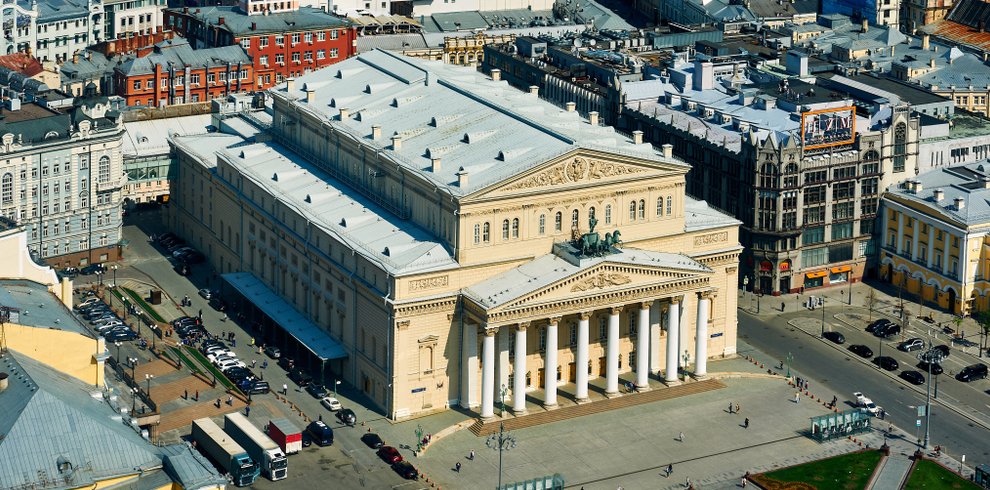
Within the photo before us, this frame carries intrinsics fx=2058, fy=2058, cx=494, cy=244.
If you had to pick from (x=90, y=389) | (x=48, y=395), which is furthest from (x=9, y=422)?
(x=90, y=389)

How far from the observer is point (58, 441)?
180000mm

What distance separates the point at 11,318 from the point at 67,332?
547cm

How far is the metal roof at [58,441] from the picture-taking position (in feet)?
580

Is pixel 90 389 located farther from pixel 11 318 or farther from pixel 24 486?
pixel 24 486

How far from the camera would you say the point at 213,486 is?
177m

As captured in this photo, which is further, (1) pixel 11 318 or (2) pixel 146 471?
(1) pixel 11 318

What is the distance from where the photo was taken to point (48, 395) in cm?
18462

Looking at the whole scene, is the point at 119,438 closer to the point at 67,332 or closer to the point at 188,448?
the point at 188,448

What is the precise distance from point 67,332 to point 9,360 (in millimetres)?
8199

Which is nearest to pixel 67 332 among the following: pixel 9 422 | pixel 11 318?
pixel 11 318

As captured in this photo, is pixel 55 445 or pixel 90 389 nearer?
pixel 55 445

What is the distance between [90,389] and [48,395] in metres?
13.7

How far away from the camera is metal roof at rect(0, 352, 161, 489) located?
580ft

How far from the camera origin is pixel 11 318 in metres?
198
